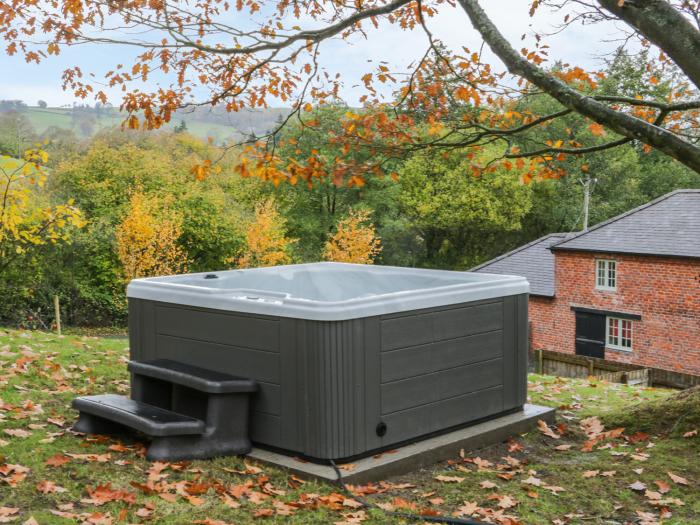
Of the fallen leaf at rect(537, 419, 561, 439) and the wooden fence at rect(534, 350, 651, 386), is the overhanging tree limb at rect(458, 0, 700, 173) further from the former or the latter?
the wooden fence at rect(534, 350, 651, 386)

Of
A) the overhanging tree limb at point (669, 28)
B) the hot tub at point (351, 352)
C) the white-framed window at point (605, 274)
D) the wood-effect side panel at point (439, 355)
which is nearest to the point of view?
the overhanging tree limb at point (669, 28)

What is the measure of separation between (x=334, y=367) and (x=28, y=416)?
253cm

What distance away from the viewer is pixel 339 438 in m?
5.09

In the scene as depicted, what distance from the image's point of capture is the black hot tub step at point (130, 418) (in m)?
4.94

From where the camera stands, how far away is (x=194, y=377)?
5.40m

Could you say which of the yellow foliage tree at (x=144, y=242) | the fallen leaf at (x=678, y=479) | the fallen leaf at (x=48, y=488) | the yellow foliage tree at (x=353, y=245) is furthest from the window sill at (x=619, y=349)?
the fallen leaf at (x=48, y=488)

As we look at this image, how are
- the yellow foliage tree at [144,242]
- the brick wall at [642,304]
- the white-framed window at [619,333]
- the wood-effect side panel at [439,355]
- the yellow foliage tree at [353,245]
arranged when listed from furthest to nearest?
1. the yellow foliage tree at [353,245]
2. the yellow foliage tree at [144,242]
3. the white-framed window at [619,333]
4. the brick wall at [642,304]
5. the wood-effect side panel at [439,355]

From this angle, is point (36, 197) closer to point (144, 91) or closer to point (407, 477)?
point (144, 91)

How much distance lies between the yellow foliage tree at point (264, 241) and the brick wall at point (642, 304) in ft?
39.9

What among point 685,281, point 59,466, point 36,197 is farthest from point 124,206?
point 59,466

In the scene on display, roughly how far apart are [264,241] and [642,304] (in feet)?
52.4

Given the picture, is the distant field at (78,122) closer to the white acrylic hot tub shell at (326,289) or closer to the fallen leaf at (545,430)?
the white acrylic hot tub shell at (326,289)

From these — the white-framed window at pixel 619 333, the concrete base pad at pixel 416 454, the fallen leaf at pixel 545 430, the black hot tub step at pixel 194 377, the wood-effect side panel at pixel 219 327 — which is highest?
the wood-effect side panel at pixel 219 327

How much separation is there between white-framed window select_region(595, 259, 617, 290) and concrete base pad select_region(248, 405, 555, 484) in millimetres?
17010
